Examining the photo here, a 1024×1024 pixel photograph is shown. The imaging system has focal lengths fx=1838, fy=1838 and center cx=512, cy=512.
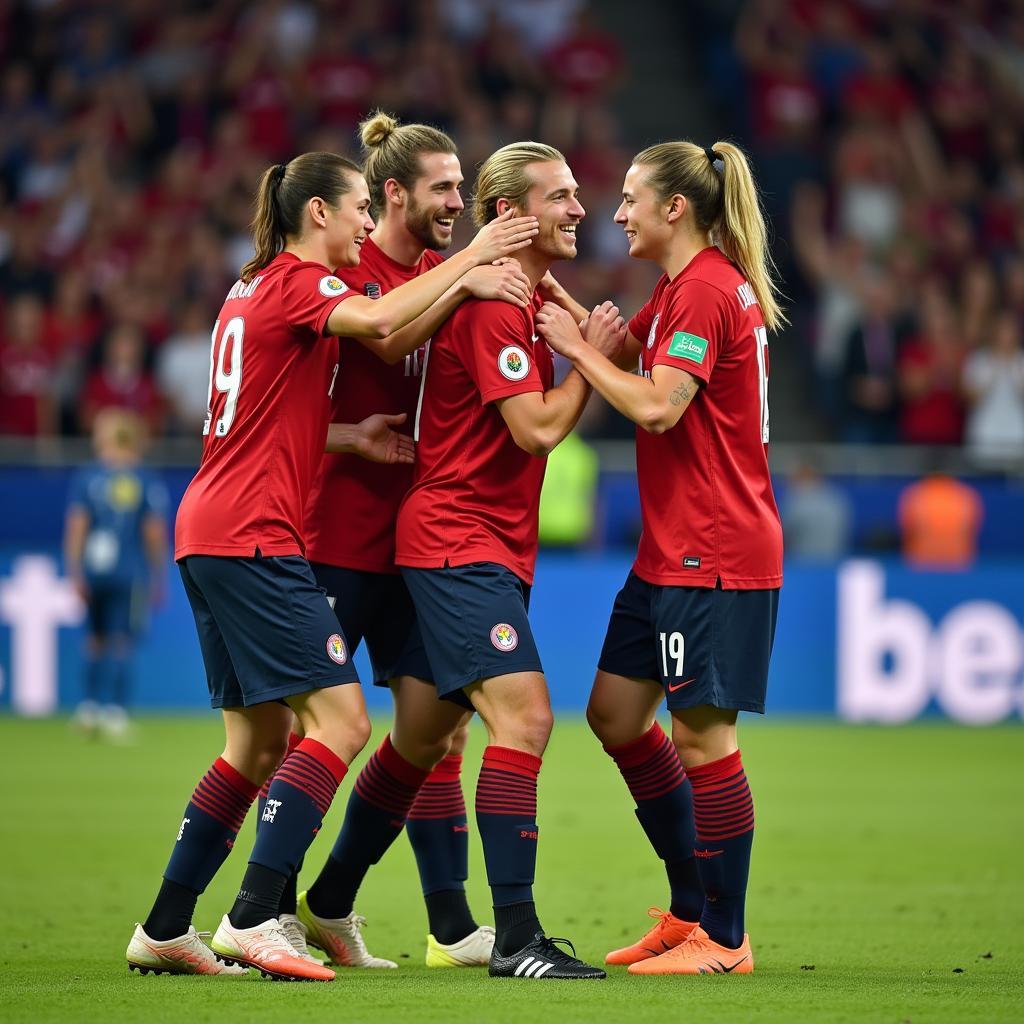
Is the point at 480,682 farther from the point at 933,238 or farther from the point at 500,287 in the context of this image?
the point at 933,238

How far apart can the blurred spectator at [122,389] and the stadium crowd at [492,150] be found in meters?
0.03

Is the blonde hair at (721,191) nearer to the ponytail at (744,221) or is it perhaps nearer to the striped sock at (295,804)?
the ponytail at (744,221)

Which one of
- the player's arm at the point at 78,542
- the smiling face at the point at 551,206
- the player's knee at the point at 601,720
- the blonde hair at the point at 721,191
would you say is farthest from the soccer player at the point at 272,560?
the player's arm at the point at 78,542

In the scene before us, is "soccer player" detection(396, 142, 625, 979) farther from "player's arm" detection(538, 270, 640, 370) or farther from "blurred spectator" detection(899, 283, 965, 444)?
"blurred spectator" detection(899, 283, 965, 444)

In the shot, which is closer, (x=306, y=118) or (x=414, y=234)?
(x=414, y=234)

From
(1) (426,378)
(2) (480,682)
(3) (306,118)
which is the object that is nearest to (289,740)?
(2) (480,682)

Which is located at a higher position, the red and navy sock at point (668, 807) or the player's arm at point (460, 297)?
the player's arm at point (460, 297)

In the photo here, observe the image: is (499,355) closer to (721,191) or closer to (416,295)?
(416,295)

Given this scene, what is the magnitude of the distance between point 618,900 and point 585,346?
257 centimetres

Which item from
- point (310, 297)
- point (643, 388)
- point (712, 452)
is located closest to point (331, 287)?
point (310, 297)

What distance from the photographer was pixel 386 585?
588cm

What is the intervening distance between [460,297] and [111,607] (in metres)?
8.14

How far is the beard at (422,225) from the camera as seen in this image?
5.84 meters

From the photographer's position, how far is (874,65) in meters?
18.9
